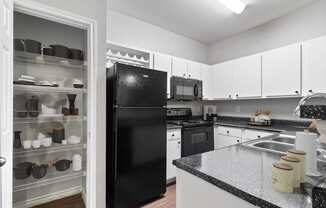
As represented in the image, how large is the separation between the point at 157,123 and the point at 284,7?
106 inches

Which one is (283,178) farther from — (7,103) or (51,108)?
(51,108)

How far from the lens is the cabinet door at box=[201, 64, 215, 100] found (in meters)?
3.58

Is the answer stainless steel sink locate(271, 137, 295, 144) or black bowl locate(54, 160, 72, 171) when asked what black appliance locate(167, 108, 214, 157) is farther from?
black bowl locate(54, 160, 72, 171)

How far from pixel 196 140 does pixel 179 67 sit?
4.55 feet

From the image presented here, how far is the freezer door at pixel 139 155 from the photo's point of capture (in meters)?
1.83

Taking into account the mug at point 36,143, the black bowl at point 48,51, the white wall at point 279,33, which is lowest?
the mug at point 36,143

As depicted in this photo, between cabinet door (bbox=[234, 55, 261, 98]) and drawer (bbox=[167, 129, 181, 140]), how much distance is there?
147cm

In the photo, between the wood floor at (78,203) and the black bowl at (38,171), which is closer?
the black bowl at (38,171)

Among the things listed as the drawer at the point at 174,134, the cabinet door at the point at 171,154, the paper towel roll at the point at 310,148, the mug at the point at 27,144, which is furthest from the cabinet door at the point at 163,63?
the paper towel roll at the point at 310,148

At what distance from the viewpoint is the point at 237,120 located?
349cm

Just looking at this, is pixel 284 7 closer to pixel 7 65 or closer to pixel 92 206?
pixel 7 65

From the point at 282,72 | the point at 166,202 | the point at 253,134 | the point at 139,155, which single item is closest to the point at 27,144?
the point at 139,155

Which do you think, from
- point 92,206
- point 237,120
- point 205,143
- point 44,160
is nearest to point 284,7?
point 237,120

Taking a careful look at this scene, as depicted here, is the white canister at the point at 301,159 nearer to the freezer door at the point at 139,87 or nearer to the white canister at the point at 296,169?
the white canister at the point at 296,169
